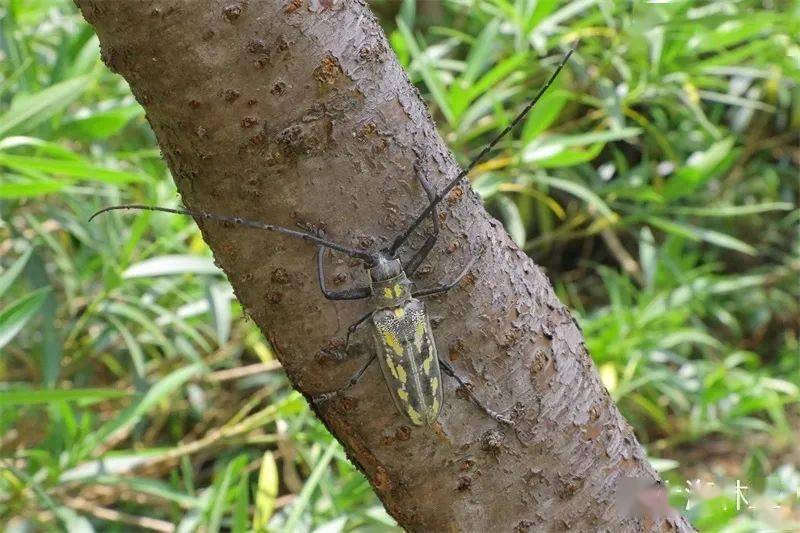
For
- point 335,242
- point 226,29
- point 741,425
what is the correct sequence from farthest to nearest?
point 741,425, point 335,242, point 226,29

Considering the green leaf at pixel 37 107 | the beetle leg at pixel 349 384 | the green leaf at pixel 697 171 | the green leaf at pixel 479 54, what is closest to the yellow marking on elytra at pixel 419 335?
the beetle leg at pixel 349 384

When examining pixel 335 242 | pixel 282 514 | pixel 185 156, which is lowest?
pixel 282 514

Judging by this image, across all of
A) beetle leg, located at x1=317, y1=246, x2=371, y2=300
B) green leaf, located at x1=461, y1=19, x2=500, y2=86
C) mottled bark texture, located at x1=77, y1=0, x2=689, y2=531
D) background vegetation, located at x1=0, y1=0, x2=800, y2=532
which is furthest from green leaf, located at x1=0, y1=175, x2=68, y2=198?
green leaf, located at x1=461, y1=19, x2=500, y2=86

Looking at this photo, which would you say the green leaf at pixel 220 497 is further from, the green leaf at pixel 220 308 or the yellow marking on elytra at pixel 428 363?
the yellow marking on elytra at pixel 428 363

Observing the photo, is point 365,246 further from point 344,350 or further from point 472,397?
point 472,397

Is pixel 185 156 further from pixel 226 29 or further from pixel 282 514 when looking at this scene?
pixel 282 514

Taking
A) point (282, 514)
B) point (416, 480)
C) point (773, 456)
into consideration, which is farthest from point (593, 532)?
point (773, 456)

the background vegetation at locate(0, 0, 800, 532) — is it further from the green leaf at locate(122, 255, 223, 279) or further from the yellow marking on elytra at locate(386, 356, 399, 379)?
the yellow marking on elytra at locate(386, 356, 399, 379)
